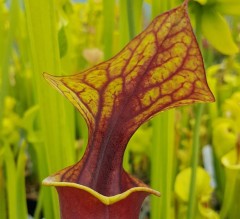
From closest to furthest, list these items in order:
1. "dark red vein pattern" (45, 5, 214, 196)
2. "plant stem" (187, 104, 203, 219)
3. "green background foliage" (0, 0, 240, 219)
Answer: "dark red vein pattern" (45, 5, 214, 196) → "green background foliage" (0, 0, 240, 219) → "plant stem" (187, 104, 203, 219)

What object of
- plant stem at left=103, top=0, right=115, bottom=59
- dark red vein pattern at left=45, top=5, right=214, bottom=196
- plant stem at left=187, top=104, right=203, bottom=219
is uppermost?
plant stem at left=103, top=0, right=115, bottom=59

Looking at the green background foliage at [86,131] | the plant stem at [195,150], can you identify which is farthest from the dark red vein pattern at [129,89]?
the plant stem at [195,150]

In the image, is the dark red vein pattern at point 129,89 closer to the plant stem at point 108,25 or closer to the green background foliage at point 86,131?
the green background foliage at point 86,131

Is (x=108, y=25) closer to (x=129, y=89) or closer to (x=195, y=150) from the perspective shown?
(x=195, y=150)

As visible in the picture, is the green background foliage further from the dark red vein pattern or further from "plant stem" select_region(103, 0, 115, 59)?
the dark red vein pattern

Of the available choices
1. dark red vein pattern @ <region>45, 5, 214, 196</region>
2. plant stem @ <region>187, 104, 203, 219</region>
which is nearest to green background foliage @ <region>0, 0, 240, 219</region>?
plant stem @ <region>187, 104, 203, 219</region>

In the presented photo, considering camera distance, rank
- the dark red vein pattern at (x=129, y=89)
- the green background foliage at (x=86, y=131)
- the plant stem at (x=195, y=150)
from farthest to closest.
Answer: the plant stem at (x=195, y=150)
the green background foliage at (x=86, y=131)
the dark red vein pattern at (x=129, y=89)

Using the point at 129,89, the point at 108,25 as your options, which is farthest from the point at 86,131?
the point at 129,89

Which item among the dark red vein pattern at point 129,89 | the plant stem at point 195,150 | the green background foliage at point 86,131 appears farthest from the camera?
the plant stem at point 195,150

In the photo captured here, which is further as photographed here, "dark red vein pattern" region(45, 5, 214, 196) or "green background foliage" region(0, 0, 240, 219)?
"green background foliage" region(0, 0, 240, 219)

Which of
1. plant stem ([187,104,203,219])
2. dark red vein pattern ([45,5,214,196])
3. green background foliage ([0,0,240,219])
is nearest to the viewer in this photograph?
dark red vein pattern ([45,5,214,196])

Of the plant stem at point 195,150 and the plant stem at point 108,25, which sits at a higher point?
the plant stem at point 108,25

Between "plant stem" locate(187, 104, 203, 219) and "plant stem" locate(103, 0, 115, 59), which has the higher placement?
"plant stem" locate(103, 0, 115, 59)
